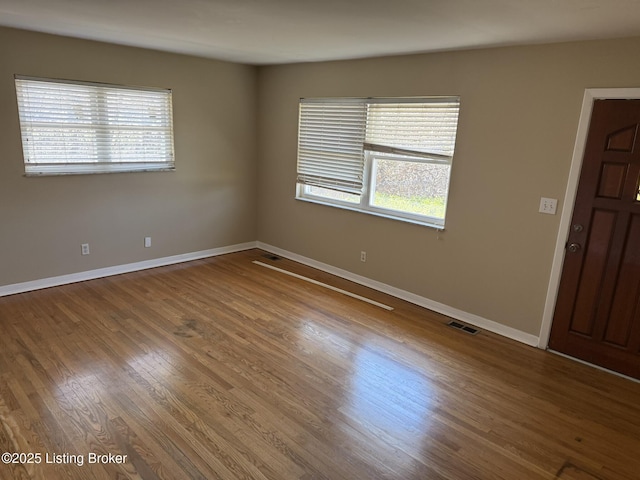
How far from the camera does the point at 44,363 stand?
2834mm

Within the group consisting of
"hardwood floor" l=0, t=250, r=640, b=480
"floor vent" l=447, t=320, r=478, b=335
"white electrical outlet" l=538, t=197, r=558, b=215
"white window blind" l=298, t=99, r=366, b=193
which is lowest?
"hardwood floor" l=0, t=250, r=640, b=480

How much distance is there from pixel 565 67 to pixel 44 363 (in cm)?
416

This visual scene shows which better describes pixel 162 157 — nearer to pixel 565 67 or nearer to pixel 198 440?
pixel 198 440

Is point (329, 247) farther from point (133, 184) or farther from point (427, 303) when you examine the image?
point (133, 184)

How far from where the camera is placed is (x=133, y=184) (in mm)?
4531

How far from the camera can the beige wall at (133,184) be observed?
3752mm

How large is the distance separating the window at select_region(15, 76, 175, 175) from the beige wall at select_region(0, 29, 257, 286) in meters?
0.08

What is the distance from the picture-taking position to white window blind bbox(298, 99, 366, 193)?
446 centimetres

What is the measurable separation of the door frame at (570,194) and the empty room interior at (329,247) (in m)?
0.02

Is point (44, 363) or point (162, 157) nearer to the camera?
point (44, 363)

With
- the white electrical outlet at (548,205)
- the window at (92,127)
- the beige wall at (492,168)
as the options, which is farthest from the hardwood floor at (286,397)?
the window at (92,127)

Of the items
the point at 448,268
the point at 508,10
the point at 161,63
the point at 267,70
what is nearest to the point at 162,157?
the point at 161,63

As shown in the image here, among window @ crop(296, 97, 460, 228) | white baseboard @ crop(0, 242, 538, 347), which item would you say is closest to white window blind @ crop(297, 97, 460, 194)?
window @ crop(296, 97, 460, 228)

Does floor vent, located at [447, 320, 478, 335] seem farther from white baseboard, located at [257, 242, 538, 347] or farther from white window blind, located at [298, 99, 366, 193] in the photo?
white window blind, located at [298, 99, 366, 193]
